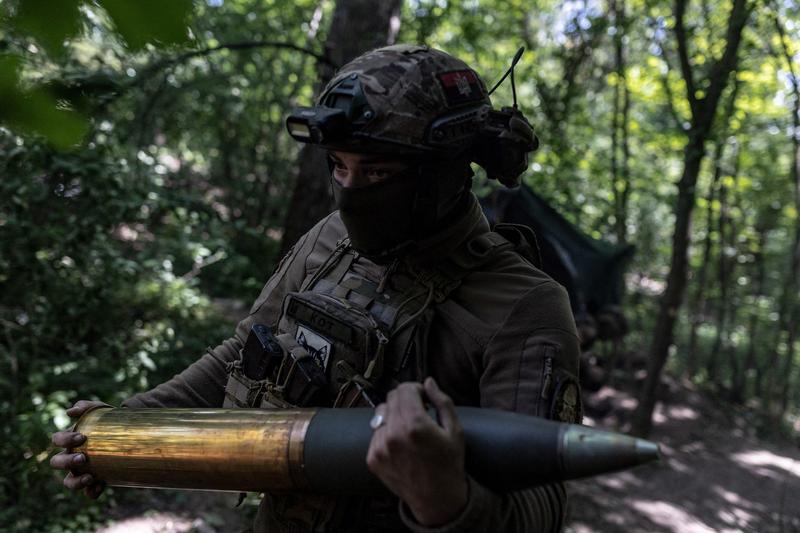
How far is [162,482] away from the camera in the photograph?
5.23 feet

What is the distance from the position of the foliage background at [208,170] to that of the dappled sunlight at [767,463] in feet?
9.10

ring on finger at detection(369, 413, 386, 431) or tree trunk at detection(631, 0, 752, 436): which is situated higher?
tree trunk at detection(631, 0, 752, 436)

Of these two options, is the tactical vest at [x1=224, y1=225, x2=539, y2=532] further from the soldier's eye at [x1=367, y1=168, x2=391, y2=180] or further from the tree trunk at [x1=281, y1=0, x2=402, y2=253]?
the tree trunk at [x1=281, y1=0, x2=402, y2=253]

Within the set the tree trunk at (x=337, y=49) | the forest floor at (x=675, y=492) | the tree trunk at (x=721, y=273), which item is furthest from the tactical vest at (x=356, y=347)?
the tree trunk at (x=721, y=273)

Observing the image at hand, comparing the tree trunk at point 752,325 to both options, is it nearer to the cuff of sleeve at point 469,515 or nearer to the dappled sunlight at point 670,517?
the dappled sunlight at point 670,517

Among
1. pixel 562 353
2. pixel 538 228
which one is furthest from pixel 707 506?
pixel 562 353

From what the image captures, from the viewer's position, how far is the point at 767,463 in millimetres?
8750

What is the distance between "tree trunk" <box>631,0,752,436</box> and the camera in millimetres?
6324

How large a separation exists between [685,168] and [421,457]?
656cm

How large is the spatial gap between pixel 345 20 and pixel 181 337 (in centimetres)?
318

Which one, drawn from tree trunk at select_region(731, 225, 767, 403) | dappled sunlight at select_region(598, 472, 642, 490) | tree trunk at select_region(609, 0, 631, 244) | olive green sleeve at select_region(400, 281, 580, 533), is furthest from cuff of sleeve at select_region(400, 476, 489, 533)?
tree trunk at select_region(731, 225, 767, 403)

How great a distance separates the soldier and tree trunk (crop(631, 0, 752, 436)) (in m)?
5.41

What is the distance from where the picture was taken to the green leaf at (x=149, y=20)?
778 millimetres

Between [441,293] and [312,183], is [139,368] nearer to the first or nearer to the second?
[312,183]
